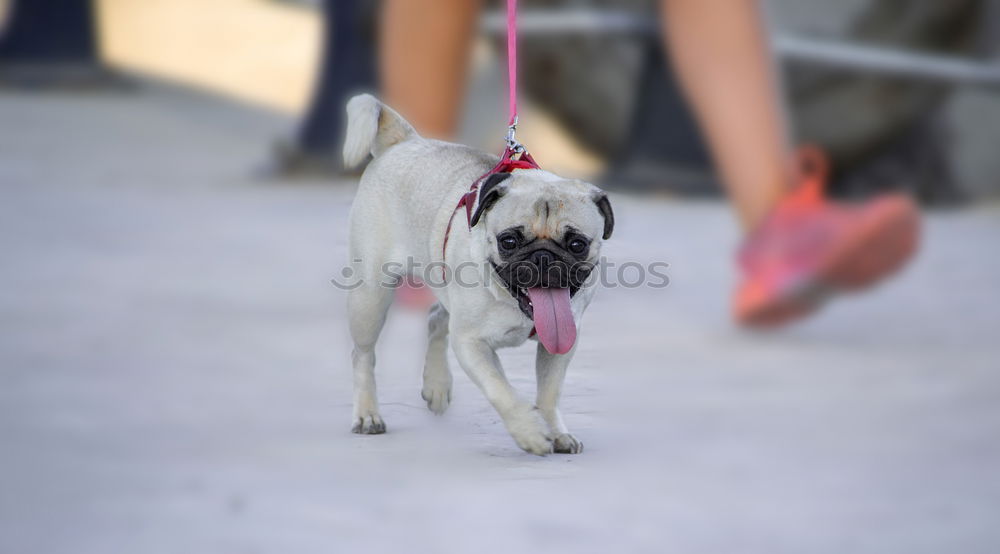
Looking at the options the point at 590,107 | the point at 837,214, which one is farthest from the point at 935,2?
the point at 837,214

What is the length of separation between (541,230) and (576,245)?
0.02 m

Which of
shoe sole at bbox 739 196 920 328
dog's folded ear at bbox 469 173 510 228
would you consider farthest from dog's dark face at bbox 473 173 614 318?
shoe sole at bbox 739 196 920 328

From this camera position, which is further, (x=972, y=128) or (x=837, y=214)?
(x=972, y=128)

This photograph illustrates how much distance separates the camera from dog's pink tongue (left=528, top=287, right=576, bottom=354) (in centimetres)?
58

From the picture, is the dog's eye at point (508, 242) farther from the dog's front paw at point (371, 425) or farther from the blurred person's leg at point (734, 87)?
the blurred person's leg at point (734, 87)

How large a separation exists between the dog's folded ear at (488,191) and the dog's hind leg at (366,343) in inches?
2.7

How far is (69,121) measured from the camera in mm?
4309

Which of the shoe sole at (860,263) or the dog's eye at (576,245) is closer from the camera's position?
the dog's eye at (576,245)

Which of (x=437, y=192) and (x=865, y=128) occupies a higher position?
(x=865, y=128)

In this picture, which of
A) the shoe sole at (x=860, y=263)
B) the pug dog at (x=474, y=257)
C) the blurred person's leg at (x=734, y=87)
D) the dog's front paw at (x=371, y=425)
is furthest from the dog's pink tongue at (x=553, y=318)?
the shoe sole at (x=860, y=263)

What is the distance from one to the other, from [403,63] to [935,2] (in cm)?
539

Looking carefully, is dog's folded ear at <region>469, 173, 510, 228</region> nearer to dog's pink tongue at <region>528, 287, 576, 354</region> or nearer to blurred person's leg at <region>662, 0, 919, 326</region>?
dog's pink tongue at <region>528, 287, 576, 354</region>

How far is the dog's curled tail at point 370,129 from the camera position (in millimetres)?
652

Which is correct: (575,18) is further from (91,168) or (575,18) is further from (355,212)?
(91,168)
